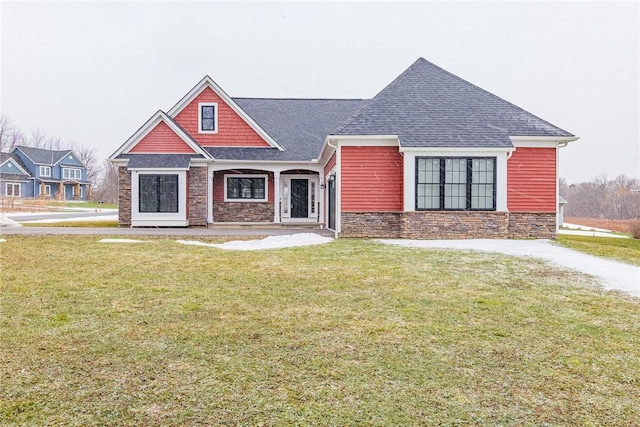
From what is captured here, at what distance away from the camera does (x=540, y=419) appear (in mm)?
2660

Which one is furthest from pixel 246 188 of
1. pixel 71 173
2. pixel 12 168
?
pixel 71 173

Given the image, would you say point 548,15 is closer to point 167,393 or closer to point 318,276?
point 318,276

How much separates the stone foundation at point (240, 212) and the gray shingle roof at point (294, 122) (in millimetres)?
2363

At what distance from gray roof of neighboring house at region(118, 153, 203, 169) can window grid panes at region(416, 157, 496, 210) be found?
9.39 meters

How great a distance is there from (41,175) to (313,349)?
57852 millimetres

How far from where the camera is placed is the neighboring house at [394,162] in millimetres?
13320

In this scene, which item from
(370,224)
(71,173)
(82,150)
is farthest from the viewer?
(82,150)

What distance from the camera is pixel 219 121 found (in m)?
19.7

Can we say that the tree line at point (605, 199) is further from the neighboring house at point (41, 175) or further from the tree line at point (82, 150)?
the neighboring house at point (41, 175)

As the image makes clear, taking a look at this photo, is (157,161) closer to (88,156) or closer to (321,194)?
(321,194)

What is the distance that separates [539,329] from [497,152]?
9803 mm

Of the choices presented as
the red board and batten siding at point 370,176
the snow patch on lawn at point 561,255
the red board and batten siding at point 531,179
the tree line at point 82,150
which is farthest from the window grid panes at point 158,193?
the tree line at point 82,150

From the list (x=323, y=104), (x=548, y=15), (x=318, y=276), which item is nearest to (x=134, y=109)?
(x=323, y=104)

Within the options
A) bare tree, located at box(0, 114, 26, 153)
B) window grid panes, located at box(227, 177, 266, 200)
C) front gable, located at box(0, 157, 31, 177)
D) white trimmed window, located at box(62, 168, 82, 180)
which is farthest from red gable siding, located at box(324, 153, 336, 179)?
bare tree, located at box(0, 114, 26, 153)
